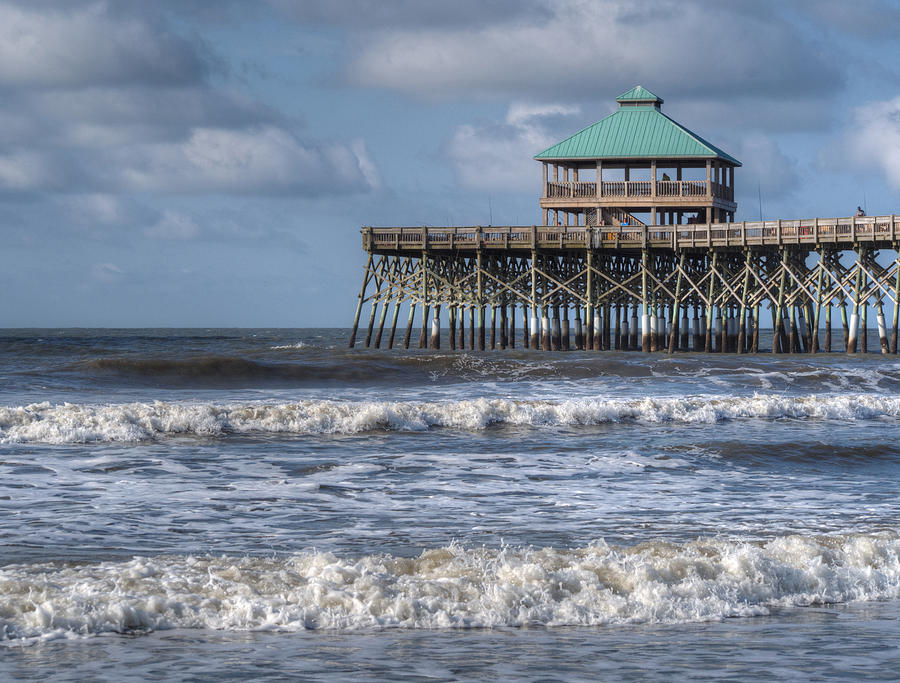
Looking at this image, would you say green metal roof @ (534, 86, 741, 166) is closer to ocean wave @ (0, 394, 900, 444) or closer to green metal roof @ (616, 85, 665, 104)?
green metal roof @ (616, 85, 665, 104)

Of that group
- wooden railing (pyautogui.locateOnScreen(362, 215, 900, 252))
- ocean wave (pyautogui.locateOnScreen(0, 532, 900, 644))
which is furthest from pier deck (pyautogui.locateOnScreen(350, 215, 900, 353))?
ocean wave (pyautogui.locateOnScreen(0, 532, 900, 644))

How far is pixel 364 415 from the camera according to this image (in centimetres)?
1972

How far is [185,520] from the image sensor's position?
1070cm

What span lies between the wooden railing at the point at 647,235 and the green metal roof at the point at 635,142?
3.77 metres

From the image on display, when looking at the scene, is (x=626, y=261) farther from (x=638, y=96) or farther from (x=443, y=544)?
(x=443, y=544)

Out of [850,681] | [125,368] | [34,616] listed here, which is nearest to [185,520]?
[34,616]

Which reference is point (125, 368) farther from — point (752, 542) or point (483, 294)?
point (752, 542)

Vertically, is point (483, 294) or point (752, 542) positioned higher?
point (483, 294)

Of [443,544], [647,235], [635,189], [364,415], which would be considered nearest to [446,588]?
[443,544]

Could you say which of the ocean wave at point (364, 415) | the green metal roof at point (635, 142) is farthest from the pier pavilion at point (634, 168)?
the ocean wave at point (364, 415)

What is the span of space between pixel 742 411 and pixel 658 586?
15.3 m

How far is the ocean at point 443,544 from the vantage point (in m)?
6.62

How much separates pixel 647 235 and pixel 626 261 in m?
6.21

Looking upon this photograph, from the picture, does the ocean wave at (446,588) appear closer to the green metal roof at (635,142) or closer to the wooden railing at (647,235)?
the wooden railing at (647,235)
